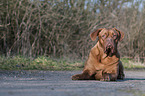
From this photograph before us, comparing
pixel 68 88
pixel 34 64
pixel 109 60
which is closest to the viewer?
pixel 68 88

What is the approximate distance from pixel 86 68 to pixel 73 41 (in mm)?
6393

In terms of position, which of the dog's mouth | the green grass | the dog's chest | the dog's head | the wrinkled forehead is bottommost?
the green grass

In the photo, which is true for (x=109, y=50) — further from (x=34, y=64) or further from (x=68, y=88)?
(x=34, y=64)

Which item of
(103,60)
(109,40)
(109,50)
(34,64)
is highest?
(109,40)

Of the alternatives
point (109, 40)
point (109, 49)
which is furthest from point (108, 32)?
point (109, 49)

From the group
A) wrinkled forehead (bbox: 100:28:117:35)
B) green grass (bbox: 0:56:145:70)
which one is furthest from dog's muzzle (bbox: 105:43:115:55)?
green grass (bbox: 0:56:145:70)

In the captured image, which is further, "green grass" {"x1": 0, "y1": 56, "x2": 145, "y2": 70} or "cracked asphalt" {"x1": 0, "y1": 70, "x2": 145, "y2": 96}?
"green grass" {"x1": 0, "y1": 56, "x2": 145, "y2": 70}

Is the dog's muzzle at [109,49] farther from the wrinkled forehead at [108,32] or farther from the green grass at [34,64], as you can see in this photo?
the green grass at [34,64]

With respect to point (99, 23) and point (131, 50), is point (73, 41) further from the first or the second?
point (131, 50)

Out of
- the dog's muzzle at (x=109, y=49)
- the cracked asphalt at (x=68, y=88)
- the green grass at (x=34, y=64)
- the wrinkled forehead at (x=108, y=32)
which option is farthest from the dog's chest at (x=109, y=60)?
the green grass at (x=34, y=64)

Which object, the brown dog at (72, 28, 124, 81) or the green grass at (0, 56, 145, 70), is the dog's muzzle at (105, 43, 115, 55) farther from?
the green grass at (0, 56, 145, 70)

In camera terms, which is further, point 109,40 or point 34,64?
point 34,64

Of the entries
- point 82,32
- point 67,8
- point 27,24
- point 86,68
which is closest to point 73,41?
point 82,32

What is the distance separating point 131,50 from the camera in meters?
12.7
